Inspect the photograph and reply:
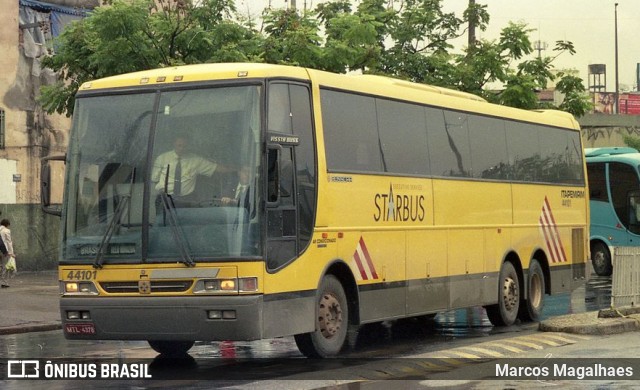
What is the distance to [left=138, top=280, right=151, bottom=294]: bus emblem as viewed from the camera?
1335 centimetres

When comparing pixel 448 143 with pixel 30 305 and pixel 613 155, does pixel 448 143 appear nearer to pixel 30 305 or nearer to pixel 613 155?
pixel 30 305

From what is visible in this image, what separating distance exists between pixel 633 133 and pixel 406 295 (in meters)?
64.2

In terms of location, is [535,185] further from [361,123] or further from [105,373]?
[105,373]

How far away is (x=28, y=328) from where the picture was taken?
20.3m

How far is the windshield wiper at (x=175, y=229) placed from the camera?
1316 centimetres

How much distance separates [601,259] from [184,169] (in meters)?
26.1

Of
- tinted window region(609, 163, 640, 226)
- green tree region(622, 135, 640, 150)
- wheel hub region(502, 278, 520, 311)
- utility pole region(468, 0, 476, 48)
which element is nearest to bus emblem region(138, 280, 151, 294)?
wheel hub region(502, 278, 520, 311)

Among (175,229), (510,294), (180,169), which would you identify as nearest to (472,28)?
(510,294)

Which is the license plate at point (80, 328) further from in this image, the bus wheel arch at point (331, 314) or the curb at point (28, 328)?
the curb at point (28, 328)

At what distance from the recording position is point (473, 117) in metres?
19.4

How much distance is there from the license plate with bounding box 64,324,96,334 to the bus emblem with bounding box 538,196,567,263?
983cm

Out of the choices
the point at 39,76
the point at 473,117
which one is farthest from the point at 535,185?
the point at 39,76

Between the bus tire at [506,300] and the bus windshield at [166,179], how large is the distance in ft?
24.3

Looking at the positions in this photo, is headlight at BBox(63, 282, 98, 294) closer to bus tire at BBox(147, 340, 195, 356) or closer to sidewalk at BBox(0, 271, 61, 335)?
bus tire at BBox(147, 340, 195, 356)
